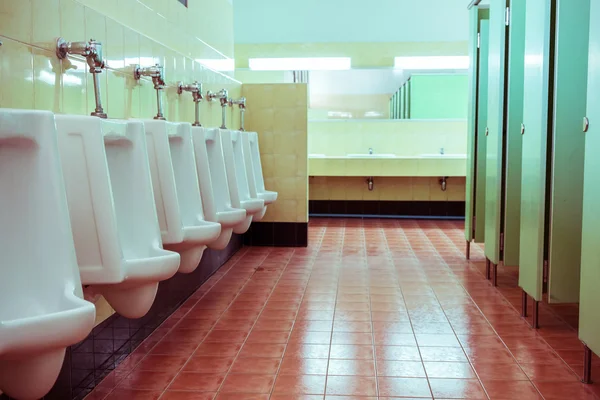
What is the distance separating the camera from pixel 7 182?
A: 1.47 m

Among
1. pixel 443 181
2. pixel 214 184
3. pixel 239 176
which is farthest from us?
pixel 443 181

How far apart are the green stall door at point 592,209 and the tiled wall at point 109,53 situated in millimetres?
1686

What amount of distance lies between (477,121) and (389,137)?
2786 millimetres

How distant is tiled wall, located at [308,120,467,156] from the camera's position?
7223 millimetres

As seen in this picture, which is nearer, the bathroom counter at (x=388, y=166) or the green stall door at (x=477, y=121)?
the green stall door at (x=477, y=121)

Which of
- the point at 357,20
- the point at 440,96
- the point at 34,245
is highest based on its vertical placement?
the point at 357,20

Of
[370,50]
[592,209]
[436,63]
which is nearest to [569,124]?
[592,209]

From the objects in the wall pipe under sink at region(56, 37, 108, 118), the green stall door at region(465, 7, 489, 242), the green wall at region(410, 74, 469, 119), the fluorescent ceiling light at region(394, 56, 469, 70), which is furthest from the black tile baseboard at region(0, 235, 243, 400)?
the fluorescent ceiling light at region(394, 56, 469, 70)

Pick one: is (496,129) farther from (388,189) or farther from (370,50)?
(370,50)

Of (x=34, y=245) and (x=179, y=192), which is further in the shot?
(x=179, y=192)

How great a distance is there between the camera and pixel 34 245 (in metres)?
1.49

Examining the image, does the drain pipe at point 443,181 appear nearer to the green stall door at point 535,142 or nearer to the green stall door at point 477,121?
the green stall door at point 477,121

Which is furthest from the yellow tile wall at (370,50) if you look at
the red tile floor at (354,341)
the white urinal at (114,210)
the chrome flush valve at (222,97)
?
the white urinal at (114,210)

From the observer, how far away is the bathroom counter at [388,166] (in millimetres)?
6590
